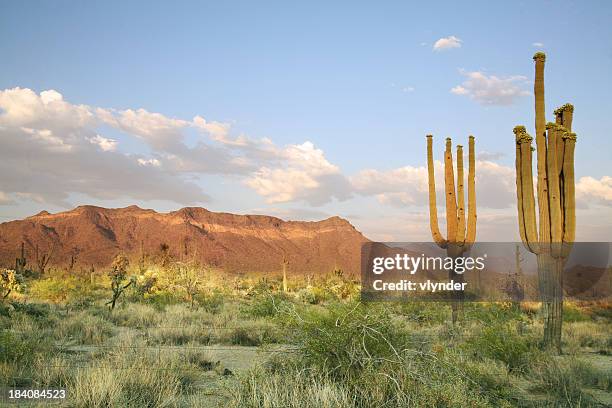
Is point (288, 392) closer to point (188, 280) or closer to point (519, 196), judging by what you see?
point (519, 196)

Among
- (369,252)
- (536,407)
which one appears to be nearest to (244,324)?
(536,407)

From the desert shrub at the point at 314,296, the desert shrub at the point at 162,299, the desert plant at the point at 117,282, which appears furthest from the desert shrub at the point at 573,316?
the desert plant at the point at 117,282

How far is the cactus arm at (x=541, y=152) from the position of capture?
14.1m

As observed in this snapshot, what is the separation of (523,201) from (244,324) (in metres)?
8.54

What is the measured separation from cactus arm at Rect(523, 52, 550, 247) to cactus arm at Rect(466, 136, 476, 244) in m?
5.11

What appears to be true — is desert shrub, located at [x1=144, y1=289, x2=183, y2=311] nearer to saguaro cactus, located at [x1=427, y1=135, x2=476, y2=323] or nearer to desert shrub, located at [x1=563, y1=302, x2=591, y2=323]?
saguaro cactus, located at [x1=427, y1=135, x2=476, y2=323]

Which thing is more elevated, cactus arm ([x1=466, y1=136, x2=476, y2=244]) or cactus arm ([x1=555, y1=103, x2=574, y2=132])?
cactus arm ([x1=555, y1=103, x2=574, y2=132])

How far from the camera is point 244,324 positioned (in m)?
16.4

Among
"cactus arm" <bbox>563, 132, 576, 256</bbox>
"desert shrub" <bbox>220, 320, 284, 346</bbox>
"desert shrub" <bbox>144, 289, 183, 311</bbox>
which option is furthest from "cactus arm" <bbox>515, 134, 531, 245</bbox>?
"desert shrub" <bbox>144, 289, 183, 311</bbox>

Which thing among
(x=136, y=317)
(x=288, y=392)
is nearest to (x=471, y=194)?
(x=136, y=317)

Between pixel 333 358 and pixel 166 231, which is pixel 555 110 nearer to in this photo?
pixel 333 358

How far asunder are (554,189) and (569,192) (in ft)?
1.88

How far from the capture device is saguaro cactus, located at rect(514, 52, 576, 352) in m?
13.8

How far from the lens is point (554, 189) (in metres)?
14.1
